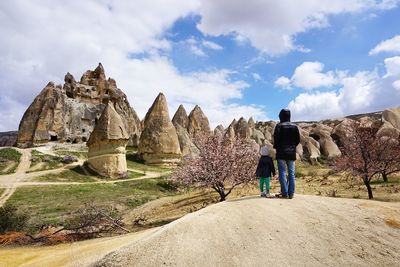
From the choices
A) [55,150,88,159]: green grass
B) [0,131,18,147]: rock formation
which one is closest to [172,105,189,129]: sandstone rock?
[55,150,88,159]: green grass

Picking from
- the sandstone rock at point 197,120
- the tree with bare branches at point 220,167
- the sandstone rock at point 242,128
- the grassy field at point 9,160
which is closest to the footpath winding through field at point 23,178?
the grassy field at point 9,160

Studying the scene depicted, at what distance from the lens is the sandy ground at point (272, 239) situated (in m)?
5.73

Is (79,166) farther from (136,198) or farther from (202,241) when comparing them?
(202,241)

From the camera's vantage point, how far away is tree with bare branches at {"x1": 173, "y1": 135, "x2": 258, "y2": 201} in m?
15.1

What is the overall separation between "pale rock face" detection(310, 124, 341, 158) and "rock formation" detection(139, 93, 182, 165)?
59.0 ft

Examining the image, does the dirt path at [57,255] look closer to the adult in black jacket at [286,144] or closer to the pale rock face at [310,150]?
the adult in black jacket at [286,144]

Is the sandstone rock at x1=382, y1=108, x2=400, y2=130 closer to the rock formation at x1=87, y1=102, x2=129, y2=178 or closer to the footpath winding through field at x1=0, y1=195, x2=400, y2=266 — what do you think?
the rock formation at x1=87, y1=102, x2=129, y2=178

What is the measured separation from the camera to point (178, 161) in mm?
37094

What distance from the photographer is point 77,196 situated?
20.3 metres

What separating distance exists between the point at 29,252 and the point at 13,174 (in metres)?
18.5

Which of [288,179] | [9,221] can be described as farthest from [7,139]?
[288,179]

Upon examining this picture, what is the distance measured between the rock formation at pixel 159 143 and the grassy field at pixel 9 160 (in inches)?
451

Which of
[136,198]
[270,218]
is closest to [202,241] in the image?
[270,218]

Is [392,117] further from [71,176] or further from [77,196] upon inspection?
[77,196]
